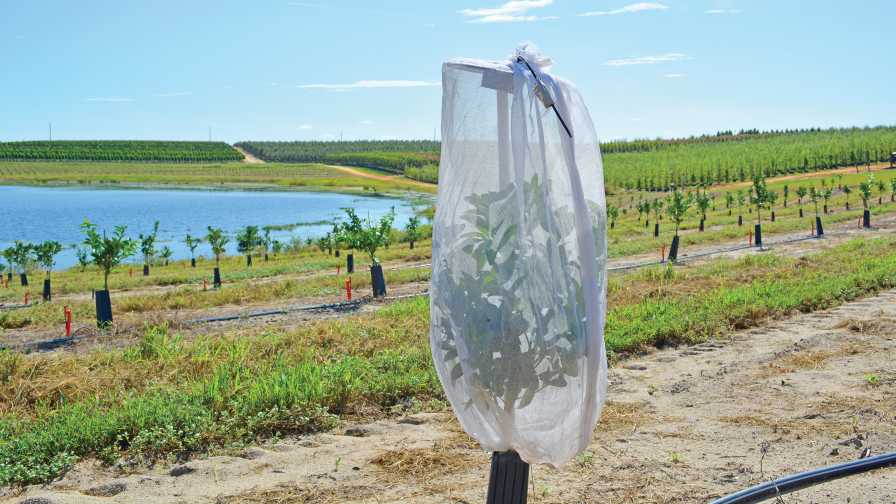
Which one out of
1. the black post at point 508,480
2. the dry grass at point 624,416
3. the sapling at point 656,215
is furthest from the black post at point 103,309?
the sapling at point 656,215

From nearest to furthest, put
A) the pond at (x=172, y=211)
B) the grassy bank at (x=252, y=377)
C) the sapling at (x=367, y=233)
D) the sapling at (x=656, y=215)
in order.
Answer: the grassy bank at (x=252, y=377), the sapling at (x=367, y=233), the sapling at (x=656, y=215), the pond at (x=172, y=211)

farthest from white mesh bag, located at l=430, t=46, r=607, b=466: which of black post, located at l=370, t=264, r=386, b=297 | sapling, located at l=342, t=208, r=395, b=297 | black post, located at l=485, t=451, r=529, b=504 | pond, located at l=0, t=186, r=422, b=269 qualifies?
pond, located at l=0, t=186, r=422, b=269

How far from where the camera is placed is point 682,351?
440 inches

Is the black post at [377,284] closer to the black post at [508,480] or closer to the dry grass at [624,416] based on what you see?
the dry grass at [624,416]

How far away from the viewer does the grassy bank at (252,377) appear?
24.1 feet

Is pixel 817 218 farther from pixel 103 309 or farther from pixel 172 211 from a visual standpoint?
pixel 172 211

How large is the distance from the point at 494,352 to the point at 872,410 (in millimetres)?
5299

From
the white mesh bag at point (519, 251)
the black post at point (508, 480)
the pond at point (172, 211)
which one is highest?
the white mesh bag at point (519, 251)

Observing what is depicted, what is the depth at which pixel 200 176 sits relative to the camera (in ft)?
545

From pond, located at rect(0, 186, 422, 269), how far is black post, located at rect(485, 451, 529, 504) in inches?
2054

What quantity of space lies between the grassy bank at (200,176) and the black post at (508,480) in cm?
13005

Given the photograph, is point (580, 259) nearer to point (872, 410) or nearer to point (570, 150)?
point (570, 150)

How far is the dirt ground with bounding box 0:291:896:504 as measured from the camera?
6129 millimetres

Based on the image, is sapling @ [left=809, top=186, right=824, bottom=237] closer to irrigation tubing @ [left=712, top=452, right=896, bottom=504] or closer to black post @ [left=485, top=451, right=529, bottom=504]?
irrigation tubing @ [left=712, top=452, right=896, bottom=504]
